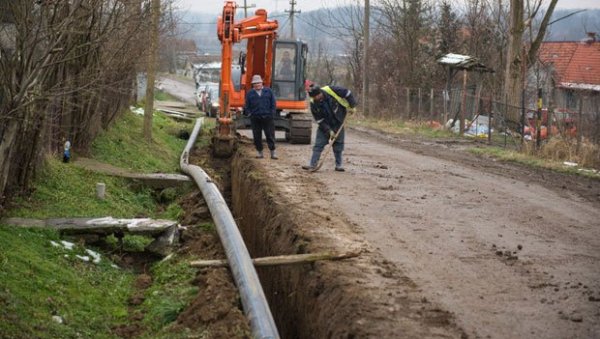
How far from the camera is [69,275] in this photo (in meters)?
9.69

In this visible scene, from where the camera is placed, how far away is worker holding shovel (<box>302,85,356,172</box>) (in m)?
16.0

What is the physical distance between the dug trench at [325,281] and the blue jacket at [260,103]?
414 centimetres

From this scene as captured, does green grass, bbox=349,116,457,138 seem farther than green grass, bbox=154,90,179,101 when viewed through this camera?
No

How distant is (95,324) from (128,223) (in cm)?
344

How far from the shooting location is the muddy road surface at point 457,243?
6789mm

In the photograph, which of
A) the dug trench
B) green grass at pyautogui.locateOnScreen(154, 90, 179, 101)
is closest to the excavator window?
the dug trench

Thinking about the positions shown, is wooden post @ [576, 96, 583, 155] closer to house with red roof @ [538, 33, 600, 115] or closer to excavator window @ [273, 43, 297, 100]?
excavator window @ [273, 43, 297, 100]

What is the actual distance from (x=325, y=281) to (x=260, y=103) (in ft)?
33.5

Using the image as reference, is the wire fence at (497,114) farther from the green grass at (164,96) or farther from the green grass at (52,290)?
the green grass at (164,96)

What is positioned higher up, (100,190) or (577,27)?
(577,27)

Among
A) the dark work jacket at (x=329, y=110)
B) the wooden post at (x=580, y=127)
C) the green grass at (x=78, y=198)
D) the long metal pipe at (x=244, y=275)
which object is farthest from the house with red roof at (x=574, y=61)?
the long metal pipe at (x=244, y=275)

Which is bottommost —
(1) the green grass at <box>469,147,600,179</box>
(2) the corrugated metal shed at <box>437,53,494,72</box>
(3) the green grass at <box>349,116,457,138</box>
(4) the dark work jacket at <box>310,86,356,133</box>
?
(1) the green grass at <box>469,147,600,179</box>

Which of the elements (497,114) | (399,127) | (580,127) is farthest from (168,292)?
(399,127)

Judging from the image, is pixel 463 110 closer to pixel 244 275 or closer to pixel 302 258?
pixel 302 258
